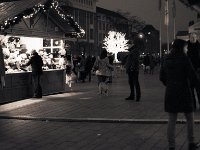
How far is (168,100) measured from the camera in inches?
305

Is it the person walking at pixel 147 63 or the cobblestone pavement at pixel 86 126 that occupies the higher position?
the person walking at pixel 147 63

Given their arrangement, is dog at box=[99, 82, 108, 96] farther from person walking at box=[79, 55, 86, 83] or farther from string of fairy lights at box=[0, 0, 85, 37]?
person walking at box=[79, 55, 86, 83]

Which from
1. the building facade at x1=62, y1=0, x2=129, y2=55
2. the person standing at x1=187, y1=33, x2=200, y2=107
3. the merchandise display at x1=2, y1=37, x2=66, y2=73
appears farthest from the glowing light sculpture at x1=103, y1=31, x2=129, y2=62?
the person standing at x1=187, y1=33, x2=200, y2=107

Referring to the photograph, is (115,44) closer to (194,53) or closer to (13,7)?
(13,7)

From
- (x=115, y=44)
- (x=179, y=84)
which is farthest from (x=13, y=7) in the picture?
(x=115, y=44)

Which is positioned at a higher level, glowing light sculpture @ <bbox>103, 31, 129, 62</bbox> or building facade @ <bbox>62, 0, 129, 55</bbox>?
building facade @ <bbox>62, 0, 129, 55</bbox>

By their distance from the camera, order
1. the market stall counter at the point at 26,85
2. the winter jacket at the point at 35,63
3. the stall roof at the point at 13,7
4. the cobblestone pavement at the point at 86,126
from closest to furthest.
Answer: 1. the cobblestone pavement at the point at 86,126
2. the market stall counter at the point at 26,85
3. the stall roof at the point at 13,7
4. the winter jacket at the point at 35,63

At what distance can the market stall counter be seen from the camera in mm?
16750

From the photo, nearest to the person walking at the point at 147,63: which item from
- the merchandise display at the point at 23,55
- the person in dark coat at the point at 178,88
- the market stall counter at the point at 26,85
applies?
the merchandise display at the point at 23,55

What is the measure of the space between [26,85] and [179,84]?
11170 mm

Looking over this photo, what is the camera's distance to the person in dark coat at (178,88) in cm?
766

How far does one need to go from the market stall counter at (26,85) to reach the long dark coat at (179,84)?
9.42 metres

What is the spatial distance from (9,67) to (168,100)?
10.7 meters

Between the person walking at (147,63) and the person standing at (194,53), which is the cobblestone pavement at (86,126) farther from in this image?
the person walking at (147,63)
